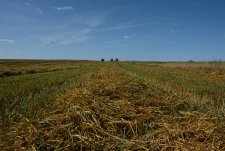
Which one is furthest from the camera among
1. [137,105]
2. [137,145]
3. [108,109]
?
[137,105]

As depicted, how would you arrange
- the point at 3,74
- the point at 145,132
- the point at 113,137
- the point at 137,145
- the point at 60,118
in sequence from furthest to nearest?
the point at 3,74 → the point at 60,118 → the point at 145,132 → the point at 113,137 → the point at 137,145

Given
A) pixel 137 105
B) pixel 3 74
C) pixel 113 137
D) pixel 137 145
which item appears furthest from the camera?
pixel 3 74

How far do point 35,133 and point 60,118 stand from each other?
28.8 inches

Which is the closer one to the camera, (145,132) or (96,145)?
(96,145)

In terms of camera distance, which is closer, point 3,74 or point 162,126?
point 162,126

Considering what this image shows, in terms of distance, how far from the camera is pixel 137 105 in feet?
22.7

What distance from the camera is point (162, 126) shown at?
479 cm

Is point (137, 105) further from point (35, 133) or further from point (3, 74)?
point (3, 74)

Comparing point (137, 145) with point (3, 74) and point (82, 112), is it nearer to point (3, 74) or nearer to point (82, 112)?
point (82, 112)

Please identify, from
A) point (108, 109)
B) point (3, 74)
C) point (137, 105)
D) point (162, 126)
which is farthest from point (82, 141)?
point (3, 74)

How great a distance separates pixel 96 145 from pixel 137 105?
314 cm

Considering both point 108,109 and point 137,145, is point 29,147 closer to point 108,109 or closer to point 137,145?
point 137,145

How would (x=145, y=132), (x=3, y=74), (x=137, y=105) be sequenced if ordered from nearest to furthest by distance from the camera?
(x=145, y=132)
(x=137, y=105)
(x=3, y=74)

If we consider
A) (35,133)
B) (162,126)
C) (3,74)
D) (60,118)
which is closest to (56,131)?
(35,133)
